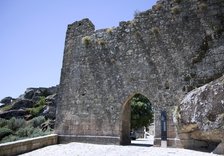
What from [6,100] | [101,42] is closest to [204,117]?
[101,42]

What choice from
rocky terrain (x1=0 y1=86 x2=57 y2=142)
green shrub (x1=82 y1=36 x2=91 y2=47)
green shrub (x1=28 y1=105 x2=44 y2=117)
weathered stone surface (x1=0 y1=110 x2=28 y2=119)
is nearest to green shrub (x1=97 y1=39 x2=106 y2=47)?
green shrub (x1=82 y1=36 x2=91 y2=47)

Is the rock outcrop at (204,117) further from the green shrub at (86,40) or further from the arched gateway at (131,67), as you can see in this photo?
the green shrub at (86,40)

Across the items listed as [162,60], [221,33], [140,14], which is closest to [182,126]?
[162,60]

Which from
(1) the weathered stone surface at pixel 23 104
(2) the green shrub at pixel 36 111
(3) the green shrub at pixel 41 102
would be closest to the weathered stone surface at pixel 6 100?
(1) the weathered stone surface at pixel 23 104

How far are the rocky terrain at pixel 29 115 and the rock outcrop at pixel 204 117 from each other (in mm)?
10874

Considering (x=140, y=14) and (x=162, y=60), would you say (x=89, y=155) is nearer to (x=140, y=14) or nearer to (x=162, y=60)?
(x=162, y=60)

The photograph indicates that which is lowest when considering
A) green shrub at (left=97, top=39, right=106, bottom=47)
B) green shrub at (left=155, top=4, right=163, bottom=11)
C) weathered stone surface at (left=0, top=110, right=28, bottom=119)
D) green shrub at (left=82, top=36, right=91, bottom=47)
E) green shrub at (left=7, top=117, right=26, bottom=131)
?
green shrub at (left=7, top=117, right=26, bottom=131)

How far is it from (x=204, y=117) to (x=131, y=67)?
457 cm

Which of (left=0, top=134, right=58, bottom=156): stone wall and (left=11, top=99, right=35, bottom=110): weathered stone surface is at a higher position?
(left=11, top=99, right=35, bottom=110): weathered stone surface

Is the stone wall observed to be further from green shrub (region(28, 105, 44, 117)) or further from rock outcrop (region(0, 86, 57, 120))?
green shrub (region(28, 105, 44, 117))

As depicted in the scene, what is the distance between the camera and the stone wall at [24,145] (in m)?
9.13

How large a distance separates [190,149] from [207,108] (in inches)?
77.9

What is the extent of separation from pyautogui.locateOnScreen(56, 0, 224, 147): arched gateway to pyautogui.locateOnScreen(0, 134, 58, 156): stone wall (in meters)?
0.91

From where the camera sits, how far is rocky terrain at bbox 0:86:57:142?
733 inches
